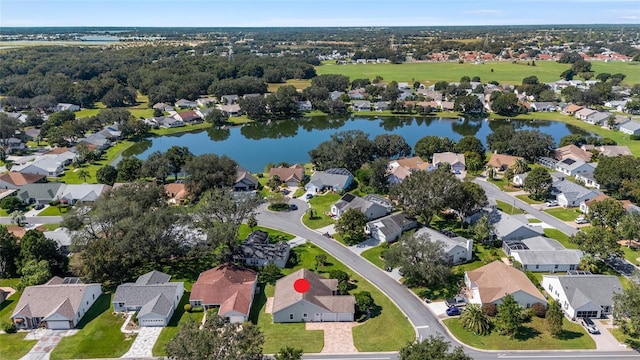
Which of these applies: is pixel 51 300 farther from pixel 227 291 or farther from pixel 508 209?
pixel 508 209

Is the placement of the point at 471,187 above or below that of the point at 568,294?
above

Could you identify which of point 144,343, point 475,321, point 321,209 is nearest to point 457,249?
point 475,321

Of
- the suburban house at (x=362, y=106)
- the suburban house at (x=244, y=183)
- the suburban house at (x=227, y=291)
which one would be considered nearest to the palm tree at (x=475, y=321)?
the suburban house at (x=227, y=291)

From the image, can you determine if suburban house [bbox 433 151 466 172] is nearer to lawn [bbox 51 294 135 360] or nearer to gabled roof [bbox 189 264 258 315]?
gabled roof [bbox 189 264 258 315]

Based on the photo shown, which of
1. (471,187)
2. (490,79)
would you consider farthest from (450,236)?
(490,79)

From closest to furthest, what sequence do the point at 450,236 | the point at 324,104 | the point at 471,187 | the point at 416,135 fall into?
the point at 450,236 < the point at 471,187 < the point at 416,135 < the point at 324,104

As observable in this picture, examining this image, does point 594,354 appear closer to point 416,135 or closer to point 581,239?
point 581,239
